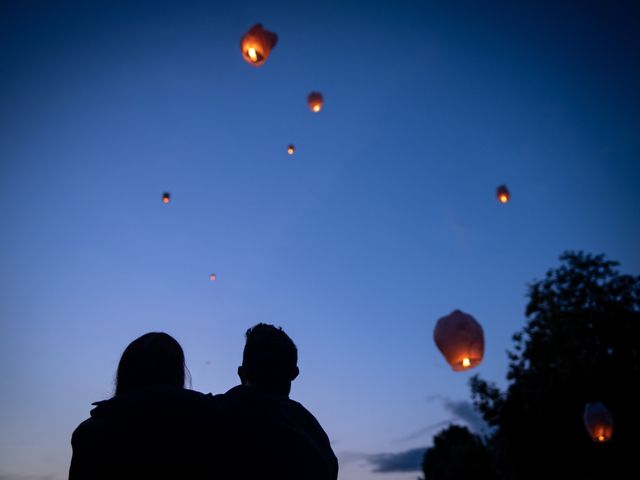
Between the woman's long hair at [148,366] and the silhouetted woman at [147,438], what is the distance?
0.61 feet

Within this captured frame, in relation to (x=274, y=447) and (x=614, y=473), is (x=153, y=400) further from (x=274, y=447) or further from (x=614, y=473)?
(x=614, y=473)

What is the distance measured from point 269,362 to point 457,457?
3645 cm

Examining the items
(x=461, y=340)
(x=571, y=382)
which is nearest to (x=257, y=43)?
(x=461, y=340)

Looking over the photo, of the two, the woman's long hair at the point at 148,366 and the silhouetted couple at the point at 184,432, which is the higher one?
the woman's long hair at the point at 148,366

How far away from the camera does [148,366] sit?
1.56 m

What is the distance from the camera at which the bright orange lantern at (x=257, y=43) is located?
5586mm

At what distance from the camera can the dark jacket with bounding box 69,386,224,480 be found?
1.22 meters

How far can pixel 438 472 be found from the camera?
34.8 m

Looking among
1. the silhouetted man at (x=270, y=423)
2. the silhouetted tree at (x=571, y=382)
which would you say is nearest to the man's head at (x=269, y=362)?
the silhouetted man at (x=270, y=423)

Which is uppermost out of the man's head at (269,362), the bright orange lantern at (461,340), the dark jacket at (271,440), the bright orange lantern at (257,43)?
the bright orange lantern at (257,43)

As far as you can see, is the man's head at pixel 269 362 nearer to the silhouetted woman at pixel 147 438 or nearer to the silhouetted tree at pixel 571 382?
the silhouetted woman at pixel 147 438

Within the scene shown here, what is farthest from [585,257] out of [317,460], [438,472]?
[438,472]

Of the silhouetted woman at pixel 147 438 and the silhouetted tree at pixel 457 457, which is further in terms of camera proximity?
the silhouetted tree at pixel 457 457

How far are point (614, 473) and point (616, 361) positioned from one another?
11.8ft
